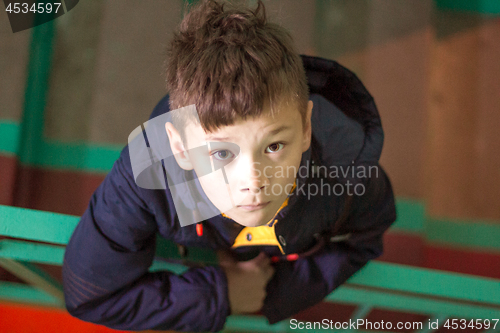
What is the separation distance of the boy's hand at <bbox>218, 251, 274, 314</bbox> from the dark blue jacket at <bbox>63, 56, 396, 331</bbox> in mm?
10

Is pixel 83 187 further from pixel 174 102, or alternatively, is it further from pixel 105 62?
pixel 174 102

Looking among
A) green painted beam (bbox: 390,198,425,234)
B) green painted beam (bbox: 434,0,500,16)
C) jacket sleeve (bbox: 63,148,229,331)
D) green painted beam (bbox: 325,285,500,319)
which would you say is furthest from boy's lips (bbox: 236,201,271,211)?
green painted beam (bbox: 434,0,500,16)

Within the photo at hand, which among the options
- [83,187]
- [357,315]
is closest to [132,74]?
[83,187]

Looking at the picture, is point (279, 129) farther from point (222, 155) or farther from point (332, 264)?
point (332, 264)

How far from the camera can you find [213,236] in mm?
396

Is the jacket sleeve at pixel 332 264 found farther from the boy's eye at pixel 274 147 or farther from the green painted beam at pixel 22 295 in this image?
the green painted beam at pixel 22 295

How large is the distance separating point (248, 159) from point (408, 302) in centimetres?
31

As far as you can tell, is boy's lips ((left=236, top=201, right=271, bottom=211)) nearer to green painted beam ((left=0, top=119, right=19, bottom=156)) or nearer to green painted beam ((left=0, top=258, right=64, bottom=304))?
green painted beam ((left=0, top=258, right=64, bottom=304))

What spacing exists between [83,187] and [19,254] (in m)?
0.19

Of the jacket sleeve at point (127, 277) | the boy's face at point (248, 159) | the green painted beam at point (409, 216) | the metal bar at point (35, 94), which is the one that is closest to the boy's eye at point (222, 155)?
the boy's face at point (248, 159)

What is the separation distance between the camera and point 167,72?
0.29 metres

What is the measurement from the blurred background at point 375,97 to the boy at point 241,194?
16 centimetres

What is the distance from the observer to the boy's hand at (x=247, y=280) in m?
0.41

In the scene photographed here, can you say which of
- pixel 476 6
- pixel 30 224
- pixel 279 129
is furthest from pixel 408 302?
pixel 476 6
